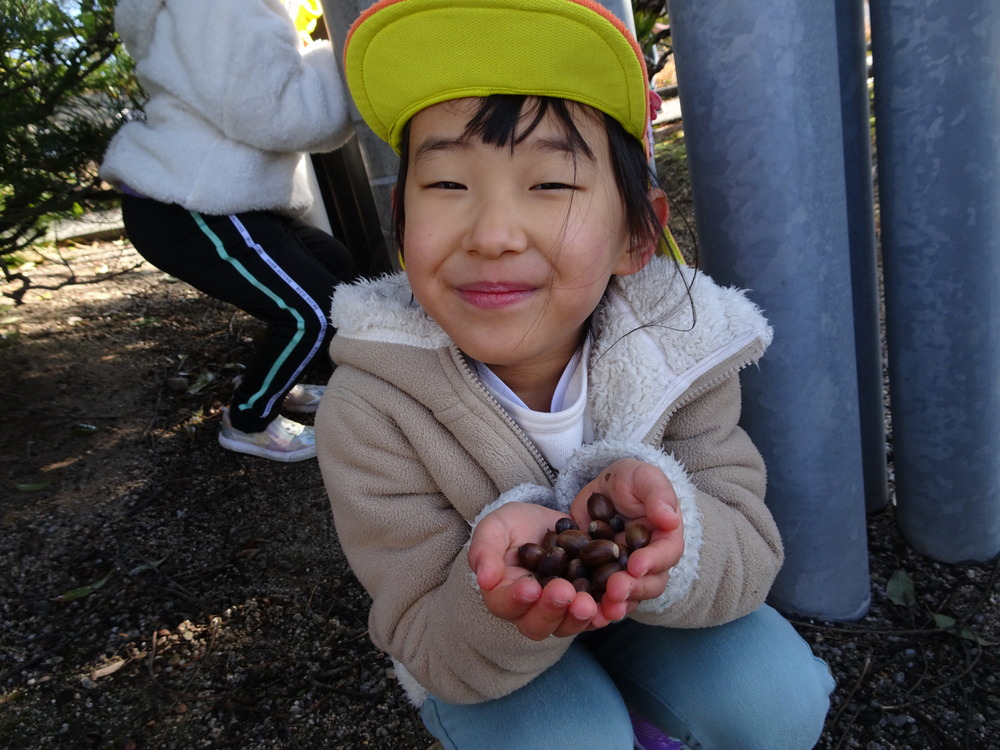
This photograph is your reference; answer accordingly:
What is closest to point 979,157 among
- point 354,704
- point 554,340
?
point 554,340

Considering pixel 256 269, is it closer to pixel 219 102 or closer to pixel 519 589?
pixel 219 102

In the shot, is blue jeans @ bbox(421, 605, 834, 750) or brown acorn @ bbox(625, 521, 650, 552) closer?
brown acorn @ bbox(625, 521, 650, 552)

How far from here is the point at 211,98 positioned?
2373mm

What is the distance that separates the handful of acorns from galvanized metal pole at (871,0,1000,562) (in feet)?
3.41

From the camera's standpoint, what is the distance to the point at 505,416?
130cm

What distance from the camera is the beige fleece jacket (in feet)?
3.94

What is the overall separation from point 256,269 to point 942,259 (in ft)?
6.40

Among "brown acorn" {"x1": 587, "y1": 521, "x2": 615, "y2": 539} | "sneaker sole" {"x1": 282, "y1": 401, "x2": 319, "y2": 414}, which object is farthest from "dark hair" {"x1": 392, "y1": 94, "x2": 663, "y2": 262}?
"sneaker sole" {"x1": 282, "y1": 401, "x2": 319, "y2": 414}

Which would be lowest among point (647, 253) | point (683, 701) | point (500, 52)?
point (683, 701)

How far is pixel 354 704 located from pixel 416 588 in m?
0.78

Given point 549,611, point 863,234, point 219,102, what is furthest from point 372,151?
point 549,611

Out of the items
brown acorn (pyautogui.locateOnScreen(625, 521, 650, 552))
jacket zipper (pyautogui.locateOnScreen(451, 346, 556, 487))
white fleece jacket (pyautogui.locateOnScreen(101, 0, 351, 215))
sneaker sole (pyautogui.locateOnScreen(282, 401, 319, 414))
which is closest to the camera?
brown acorn (pyautogui.locateOnScreen(625, 521, 650, 552))

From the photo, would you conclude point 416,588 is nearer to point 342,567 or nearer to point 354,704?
point 354,704

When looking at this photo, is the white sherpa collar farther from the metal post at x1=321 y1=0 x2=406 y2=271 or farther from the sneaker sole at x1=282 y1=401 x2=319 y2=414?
the sneaker sole at x1=282 y1=401 x2=319 y2=414
